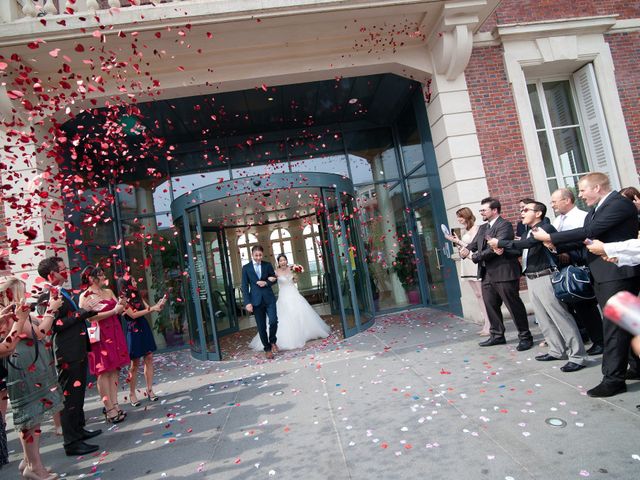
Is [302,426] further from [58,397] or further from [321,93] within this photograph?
[321,93]

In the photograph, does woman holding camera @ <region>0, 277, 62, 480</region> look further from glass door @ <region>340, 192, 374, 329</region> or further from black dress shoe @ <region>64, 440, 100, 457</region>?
glass door @ <region>340, 192, 374, 329</region>

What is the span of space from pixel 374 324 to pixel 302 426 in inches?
188

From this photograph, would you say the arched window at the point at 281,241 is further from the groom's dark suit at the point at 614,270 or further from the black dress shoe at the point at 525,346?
the groom's dark suit at the point at 614,270

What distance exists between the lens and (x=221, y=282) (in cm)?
936

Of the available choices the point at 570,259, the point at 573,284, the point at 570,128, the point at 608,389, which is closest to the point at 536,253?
the point at 570,259

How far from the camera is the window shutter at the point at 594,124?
7.24 metres

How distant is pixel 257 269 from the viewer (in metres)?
6.75

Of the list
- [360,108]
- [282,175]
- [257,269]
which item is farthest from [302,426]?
[360,108]

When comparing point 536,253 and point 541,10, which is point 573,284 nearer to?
point 536,253

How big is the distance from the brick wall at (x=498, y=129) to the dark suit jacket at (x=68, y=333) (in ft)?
21.4

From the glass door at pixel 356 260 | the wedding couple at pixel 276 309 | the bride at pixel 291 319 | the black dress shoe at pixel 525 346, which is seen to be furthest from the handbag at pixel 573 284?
the bride at pixel 291 319

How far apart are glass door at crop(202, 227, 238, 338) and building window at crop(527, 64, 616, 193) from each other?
24.0ft

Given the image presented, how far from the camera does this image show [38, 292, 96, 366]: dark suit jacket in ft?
12.0

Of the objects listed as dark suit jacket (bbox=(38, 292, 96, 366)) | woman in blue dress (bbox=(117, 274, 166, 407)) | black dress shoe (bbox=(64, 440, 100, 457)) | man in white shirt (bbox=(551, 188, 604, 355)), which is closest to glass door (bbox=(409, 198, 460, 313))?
man in white shirt (bbox=(551, 188, 604, 355))
